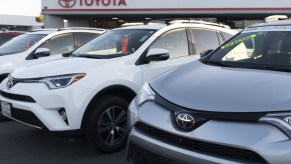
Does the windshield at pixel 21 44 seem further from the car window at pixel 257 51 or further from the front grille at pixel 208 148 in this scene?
the front grille at pixel 208 148

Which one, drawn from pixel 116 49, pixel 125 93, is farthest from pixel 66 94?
pixel 116 49

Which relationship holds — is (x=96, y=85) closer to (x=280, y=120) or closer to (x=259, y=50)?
(x=259, y=50)

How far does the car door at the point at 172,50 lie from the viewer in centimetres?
543

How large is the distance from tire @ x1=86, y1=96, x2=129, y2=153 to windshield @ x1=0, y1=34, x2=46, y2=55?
141 inches

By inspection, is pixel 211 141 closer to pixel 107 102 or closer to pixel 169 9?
pixel 107 102

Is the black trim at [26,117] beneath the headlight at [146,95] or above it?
beneath

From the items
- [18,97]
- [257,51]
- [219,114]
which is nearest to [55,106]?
[18,97]

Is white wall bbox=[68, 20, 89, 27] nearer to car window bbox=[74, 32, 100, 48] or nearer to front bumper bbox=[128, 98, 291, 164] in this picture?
car window bbox=[74, 32, 100, 48]

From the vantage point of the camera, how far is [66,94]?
4617mm

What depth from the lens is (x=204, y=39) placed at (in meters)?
6.30

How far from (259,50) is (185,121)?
1.56m

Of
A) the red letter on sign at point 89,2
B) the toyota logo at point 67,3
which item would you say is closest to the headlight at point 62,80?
the red letter on sign at point 89,2

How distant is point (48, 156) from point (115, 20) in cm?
3064

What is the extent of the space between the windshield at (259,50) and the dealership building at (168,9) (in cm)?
2222
